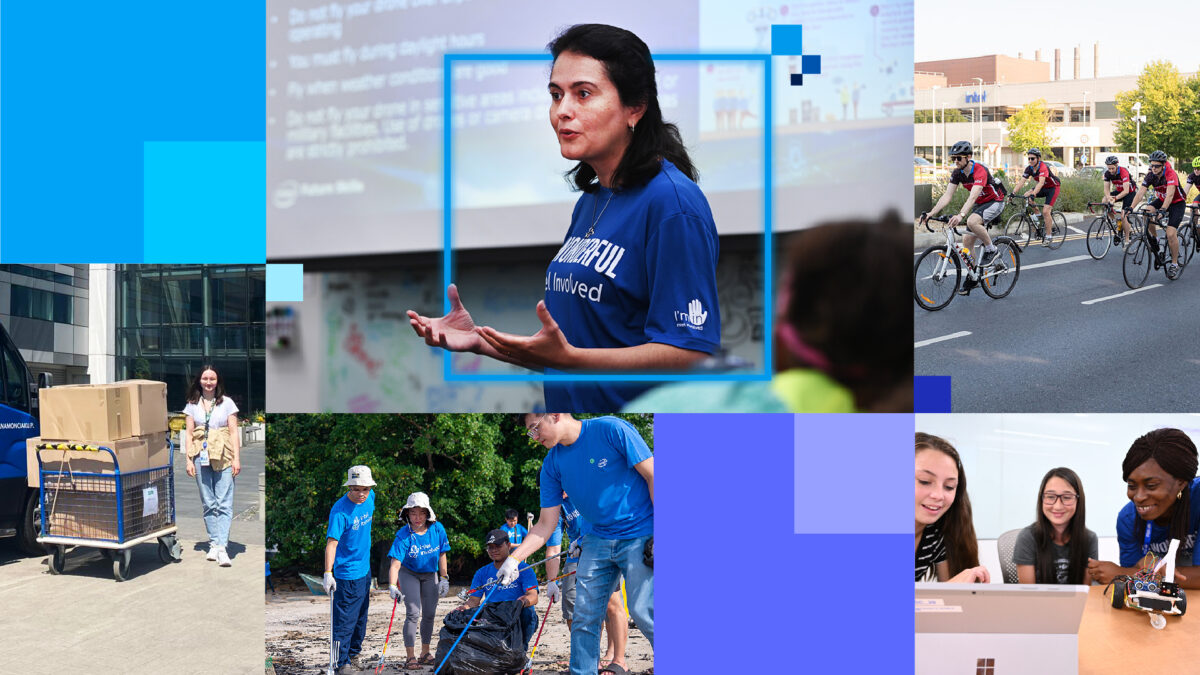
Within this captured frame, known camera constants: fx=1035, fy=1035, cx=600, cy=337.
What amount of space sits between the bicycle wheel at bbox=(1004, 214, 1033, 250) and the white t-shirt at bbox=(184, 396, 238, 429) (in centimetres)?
370

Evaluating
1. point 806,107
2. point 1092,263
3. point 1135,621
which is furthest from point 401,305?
point 1135,621

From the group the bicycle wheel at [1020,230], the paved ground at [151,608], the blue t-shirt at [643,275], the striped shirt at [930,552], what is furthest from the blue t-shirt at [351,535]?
the bicycle wheel at [1020,230]

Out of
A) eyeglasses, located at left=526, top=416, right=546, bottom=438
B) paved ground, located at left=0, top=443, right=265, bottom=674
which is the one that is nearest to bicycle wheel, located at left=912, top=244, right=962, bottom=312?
eyeglasses, located at left=526, top=416, right=546, bottom=438

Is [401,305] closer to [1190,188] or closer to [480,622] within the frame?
[480,622]

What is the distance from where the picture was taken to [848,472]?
4.48 meters

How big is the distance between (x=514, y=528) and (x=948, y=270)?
2.29m

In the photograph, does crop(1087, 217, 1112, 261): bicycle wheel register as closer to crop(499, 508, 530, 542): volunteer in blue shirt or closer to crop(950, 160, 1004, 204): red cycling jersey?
crop(950, 160, 1004, 204): red cycling jersey

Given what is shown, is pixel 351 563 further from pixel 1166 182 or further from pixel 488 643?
pixel 1166 182

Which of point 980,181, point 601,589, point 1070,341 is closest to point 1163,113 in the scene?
point 980,181

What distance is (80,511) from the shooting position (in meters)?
5.03

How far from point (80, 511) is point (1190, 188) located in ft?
18.2

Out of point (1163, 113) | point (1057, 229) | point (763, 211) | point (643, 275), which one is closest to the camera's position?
point (643, 275)

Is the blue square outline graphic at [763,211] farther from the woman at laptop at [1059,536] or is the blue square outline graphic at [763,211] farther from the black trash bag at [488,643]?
the woman at laptop at [1059,536]

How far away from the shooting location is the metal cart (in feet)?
16.3
